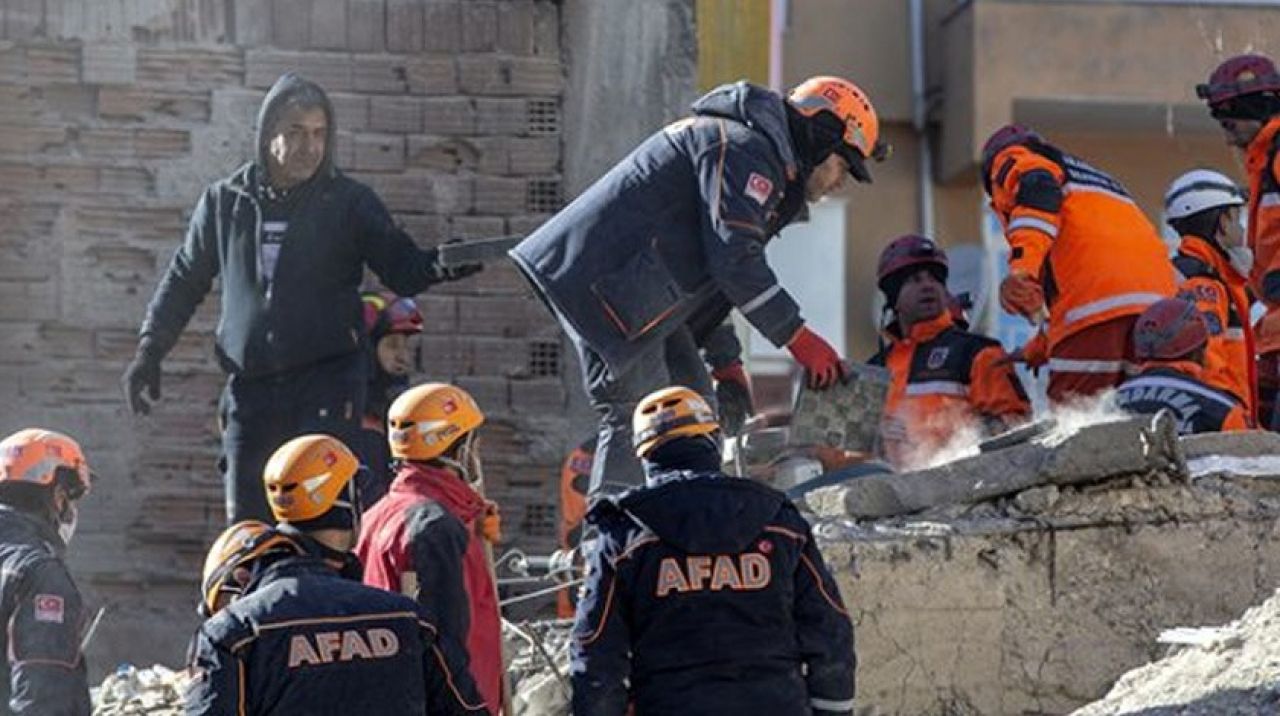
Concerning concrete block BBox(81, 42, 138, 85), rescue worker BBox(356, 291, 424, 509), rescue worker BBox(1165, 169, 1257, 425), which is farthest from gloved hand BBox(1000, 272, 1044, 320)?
concrete block BBox(81, 42, 138, 85)

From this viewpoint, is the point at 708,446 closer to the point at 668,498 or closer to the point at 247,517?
the point at 668,498

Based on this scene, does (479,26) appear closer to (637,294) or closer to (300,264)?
(300,264)

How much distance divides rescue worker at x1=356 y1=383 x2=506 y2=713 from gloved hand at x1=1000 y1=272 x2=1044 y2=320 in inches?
100

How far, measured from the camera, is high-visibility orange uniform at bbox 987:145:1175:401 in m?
10.5

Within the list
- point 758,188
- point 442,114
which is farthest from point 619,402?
point 442,114

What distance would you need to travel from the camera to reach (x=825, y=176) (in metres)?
9.27

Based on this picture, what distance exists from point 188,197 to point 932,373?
136 inches

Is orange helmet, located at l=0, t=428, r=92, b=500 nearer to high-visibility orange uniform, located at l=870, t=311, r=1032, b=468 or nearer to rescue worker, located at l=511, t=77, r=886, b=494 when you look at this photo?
rescue worker, located at l=511, t=77, r=886, b=494

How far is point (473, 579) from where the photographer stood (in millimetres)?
8078

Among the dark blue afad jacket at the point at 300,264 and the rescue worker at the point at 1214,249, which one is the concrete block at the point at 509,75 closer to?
the dark blue afad jacket at the point at 300,264

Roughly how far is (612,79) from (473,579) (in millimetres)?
5067

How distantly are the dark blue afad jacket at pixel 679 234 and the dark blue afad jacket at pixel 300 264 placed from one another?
144 centimetres

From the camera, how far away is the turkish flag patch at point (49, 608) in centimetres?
883

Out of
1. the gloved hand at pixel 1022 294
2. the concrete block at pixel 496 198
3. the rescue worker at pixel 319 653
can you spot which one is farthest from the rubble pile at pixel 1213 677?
the concrete block at pixel 496 198
